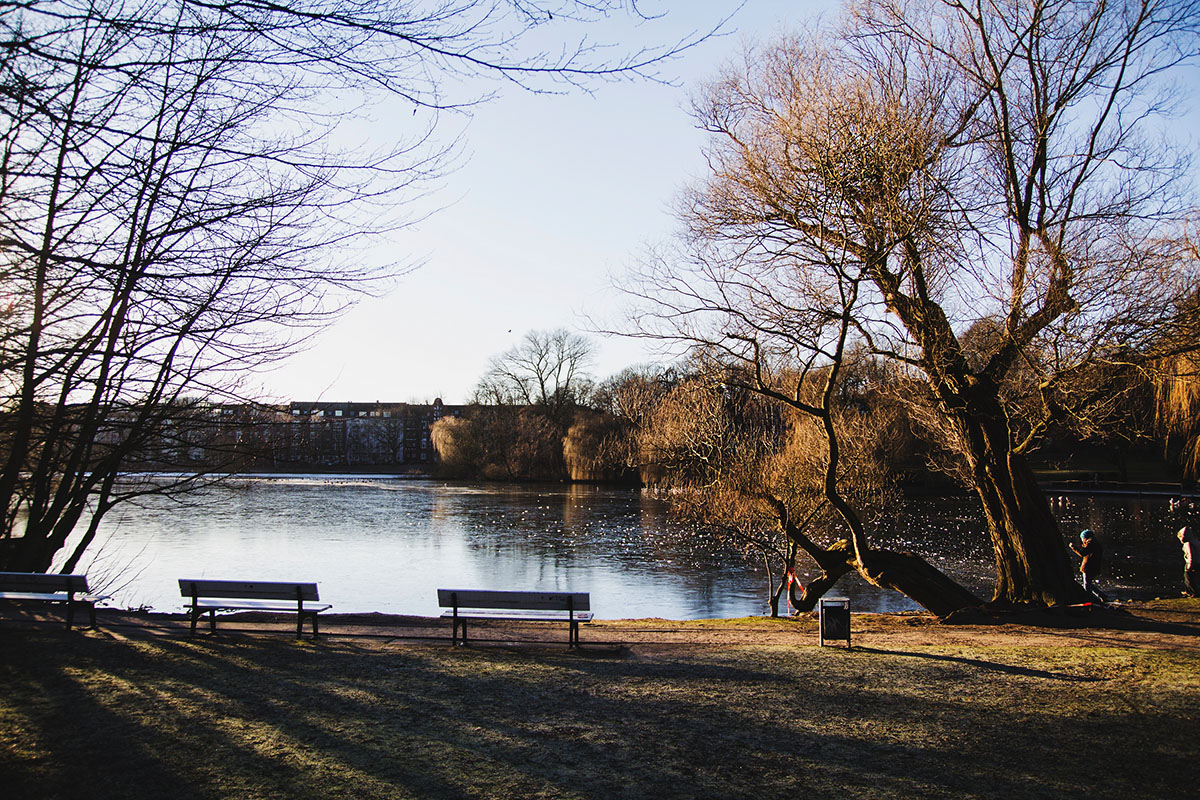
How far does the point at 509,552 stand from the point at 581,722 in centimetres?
2052

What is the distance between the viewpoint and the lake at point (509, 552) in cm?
1880

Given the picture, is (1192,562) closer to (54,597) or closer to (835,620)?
(835,620)

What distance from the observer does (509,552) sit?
26.6 metres

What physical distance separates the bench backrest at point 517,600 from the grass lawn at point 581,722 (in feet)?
1.73

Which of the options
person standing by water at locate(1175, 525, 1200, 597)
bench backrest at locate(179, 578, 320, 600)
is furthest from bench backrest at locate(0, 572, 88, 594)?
person standing by water at locate(1175, 525, 1200, 597)

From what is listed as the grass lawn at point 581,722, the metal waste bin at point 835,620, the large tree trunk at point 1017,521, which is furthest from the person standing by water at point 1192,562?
the metal waste bin at point 835,620

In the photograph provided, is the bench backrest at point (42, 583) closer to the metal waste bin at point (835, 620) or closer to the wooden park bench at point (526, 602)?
the wooden park bench at point (526, 602)

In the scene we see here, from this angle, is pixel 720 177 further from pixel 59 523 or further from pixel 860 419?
pixel 59 523

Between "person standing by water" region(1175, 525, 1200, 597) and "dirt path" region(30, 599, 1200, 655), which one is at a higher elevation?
"person standing by water" region(1175, 525, 1200, 597)

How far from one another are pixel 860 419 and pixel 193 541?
20.9m

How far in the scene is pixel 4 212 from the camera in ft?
14.4

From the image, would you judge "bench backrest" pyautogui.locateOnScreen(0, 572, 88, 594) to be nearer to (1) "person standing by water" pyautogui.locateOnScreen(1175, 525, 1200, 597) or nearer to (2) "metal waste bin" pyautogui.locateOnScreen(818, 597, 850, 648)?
(2) "metal waste bin" pyautogui.locateOnScreen(818, 597, 850, 648)

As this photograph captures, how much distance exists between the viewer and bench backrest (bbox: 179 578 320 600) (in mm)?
9969

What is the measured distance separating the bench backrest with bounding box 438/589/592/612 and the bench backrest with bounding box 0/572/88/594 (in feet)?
13.2
